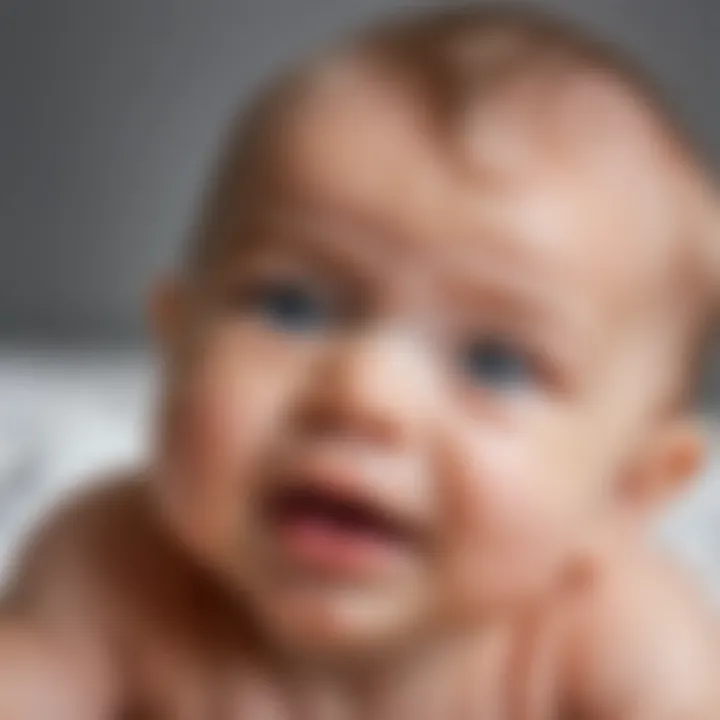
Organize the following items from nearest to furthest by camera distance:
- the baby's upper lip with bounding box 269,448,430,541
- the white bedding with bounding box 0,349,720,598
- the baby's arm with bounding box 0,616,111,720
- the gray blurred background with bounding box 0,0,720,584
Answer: the baby's upper lip with bounding box 269,448,430,541, the baby's arm with bounding box 0,616,111,720, the white bedding with bounding box 0,349,720,598, the gray blurred background with bounding box 0,0,720,584

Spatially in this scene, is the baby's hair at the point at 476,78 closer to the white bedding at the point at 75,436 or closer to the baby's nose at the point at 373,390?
the baby's nose at the point at 373,390

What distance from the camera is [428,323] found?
57cm

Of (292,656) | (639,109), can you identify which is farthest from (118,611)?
(639,109)

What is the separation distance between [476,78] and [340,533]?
0.16 m

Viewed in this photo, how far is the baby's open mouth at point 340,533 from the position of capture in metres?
0.56

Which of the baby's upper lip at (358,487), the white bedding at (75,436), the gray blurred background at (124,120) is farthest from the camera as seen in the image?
the gray blurred background at (124,120)

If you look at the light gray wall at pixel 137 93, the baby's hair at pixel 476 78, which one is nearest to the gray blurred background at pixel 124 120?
the light gray wall at pixel 137 93

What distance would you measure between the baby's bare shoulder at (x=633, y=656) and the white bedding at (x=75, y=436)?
0.22 m

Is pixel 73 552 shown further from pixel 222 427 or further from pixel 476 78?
pixel 476 78

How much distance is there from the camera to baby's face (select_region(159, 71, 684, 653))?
56 cm

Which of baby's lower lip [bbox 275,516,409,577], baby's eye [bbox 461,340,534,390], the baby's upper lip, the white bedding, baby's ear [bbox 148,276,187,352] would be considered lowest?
the white bedding

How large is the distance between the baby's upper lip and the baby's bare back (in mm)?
142

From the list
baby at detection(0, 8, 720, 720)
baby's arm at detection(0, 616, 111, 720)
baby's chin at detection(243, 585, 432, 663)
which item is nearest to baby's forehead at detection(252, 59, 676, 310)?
baby at detection(0, 8, 720, 720)

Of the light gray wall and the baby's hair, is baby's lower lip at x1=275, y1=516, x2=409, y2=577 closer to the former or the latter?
the baby's hair
